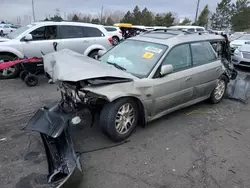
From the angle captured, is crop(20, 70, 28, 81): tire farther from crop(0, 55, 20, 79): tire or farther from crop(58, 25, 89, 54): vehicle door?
crop(58, 25, 89, 54): vehicle door

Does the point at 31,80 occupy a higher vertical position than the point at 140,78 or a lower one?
lower

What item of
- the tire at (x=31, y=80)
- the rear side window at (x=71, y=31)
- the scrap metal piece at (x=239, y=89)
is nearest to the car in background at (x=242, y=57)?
the scrap metal piece at (x=239, y=89)

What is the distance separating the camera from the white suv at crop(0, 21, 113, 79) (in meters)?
6.68

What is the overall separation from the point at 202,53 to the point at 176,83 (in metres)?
1.19

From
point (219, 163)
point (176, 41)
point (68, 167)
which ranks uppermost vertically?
point (176, 41)

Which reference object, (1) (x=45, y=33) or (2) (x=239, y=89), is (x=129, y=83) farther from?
(1) (x=45, y=33)

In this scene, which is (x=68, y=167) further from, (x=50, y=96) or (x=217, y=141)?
(x=50, y=96)

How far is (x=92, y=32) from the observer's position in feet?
26.7

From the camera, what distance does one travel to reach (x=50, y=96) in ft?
17.2

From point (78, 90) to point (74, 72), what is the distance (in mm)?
257

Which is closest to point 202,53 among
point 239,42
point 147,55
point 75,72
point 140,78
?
point 147,55

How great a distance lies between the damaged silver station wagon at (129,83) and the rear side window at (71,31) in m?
3.75

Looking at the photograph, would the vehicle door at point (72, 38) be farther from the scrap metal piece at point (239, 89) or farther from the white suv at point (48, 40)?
the scrap metal piece at point (239, 89)

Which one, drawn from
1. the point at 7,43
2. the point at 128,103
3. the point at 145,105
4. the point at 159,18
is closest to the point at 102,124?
the point at 128,103
